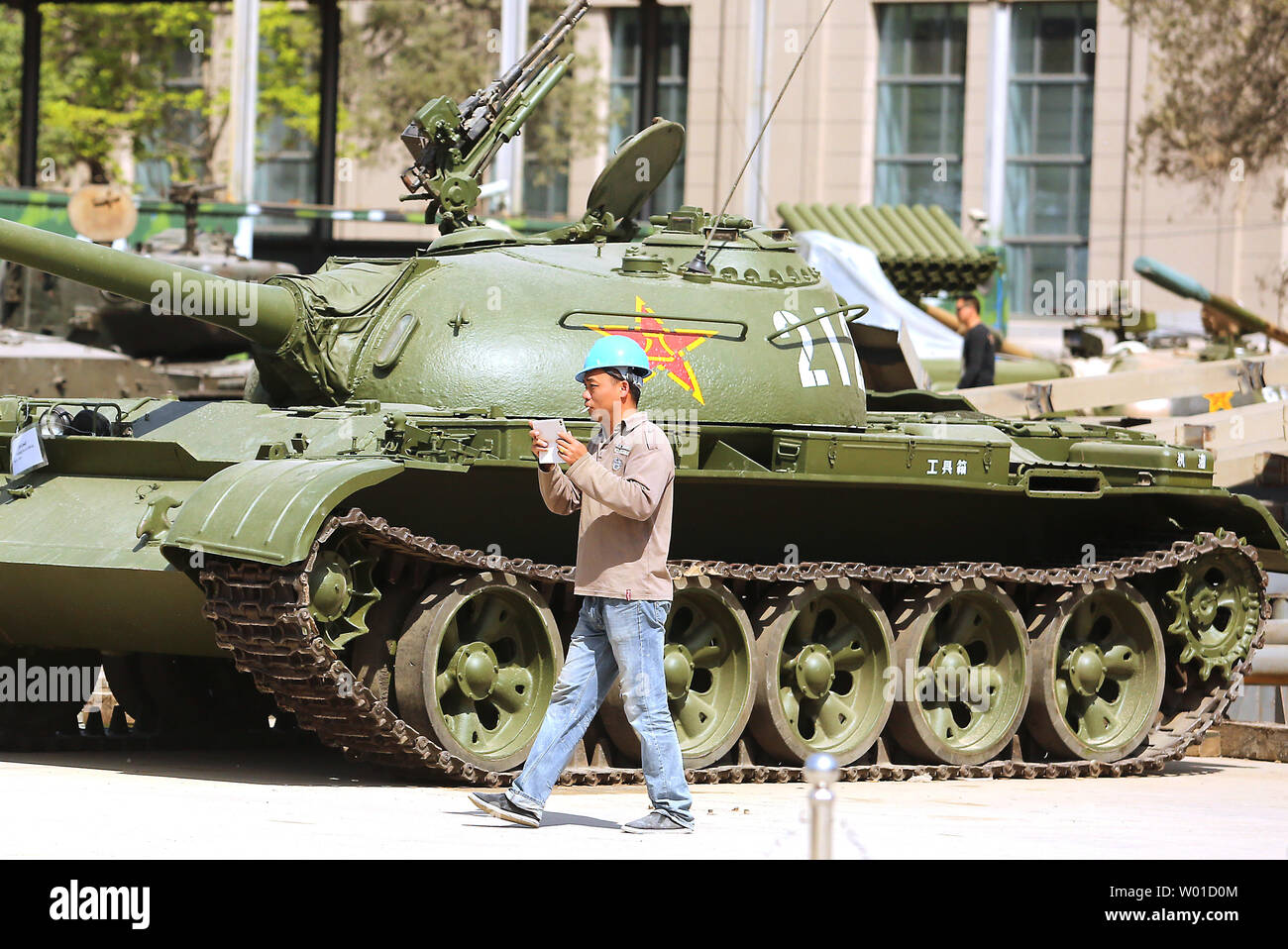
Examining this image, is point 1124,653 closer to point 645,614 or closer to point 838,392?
point 838,392

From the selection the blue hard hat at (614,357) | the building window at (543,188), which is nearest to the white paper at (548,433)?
the blue hard hat at (614,357)

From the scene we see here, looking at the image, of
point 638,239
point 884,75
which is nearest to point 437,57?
point 884,75

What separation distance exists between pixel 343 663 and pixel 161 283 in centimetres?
232

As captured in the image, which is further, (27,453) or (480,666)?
(27,453)

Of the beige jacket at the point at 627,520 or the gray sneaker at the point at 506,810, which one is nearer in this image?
the beige jacket at the point at 627,520

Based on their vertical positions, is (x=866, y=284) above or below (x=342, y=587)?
above

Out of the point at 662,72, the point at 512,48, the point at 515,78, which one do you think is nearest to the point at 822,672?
the point at 515,78

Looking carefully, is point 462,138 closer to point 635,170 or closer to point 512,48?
point 635,170

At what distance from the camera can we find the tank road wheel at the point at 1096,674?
12156 mm

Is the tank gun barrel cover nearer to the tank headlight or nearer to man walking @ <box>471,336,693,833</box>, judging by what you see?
the tank headlight

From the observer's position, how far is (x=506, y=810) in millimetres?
8453

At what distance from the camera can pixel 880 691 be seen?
11.6m

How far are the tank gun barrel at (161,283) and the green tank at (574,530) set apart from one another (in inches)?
0.7

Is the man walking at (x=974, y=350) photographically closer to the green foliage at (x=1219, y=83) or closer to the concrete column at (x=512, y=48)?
the concrete column at (x=512, y=48)
